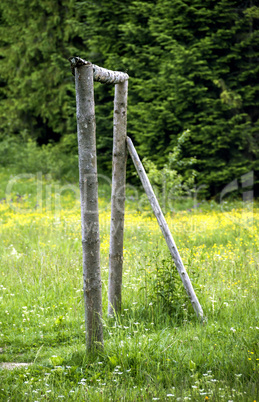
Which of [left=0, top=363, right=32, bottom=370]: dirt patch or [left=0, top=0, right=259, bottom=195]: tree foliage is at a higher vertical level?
[left=0, top=0, right=259, bottom=195]: tree foliage

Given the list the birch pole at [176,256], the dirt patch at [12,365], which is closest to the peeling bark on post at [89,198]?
the dirt patch at [12,365]

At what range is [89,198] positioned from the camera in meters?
3.04

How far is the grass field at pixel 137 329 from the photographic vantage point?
8.68ft

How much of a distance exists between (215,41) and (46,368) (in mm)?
10313

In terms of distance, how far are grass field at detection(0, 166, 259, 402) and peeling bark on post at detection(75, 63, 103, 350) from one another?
0.53 ft

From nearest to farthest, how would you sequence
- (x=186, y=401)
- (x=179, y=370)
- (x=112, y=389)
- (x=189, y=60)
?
1. (x=186, y=401)
2. (x=112, y=389)
3. (x=179, y=370)
4. (x=189, y=60)

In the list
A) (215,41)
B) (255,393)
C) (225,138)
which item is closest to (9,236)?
(255,393)

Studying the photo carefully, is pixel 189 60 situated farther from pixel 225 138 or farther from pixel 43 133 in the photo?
pixel 43 133

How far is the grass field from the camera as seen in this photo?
2.64 metres

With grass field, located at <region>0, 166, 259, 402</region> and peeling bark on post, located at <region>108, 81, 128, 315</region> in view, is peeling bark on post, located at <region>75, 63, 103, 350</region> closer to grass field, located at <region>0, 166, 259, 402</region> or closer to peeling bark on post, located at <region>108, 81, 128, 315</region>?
grass field, located at <region>0, 166, 259, 402</region>

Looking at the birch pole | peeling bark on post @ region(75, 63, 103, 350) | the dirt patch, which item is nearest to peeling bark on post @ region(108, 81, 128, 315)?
the birch pole

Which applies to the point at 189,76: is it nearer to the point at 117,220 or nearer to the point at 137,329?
the point at 117,220

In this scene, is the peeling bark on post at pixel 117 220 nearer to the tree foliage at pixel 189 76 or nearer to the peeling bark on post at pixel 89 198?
the peeling bark on post at pixel 89 198

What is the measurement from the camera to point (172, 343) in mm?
3068
